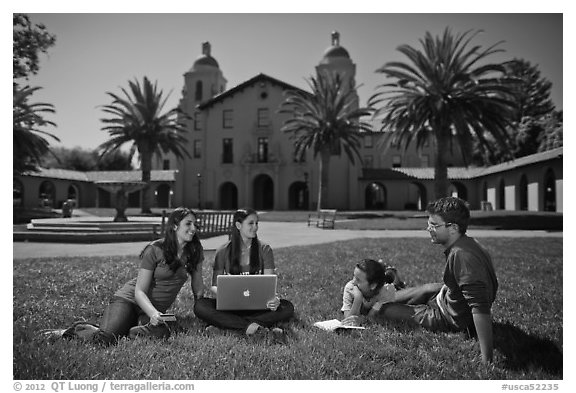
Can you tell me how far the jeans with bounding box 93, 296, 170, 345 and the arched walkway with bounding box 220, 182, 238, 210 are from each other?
1088 inches

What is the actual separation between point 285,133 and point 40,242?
23471 mm

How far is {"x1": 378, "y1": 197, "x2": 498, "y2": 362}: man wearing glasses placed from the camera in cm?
278

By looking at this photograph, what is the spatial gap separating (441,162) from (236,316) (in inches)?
301

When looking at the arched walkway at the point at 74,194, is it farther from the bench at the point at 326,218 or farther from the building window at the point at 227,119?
the building window at the point at 227,119

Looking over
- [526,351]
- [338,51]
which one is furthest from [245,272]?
[338,51]

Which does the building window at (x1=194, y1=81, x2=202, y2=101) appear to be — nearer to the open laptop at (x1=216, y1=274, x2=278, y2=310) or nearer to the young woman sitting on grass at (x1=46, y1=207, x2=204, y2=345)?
the young woman sitting on grass at (x1=46, y1=207, x2=204, y2=345)

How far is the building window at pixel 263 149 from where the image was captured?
31419mm

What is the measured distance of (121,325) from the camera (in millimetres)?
3256

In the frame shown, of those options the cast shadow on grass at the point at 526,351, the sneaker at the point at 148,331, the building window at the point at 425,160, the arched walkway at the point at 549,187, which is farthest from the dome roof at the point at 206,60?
the building window at the point at 425,160

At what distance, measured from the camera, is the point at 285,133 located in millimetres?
31328

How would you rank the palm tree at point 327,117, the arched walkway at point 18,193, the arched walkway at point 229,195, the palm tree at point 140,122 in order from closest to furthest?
the arched walkway at point 18,193 < the palm tree at point 140,122 < the palm tree at point 327,117 < the arched walkway at point 229,195

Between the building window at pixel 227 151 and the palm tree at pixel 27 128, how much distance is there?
2602 centimetres
